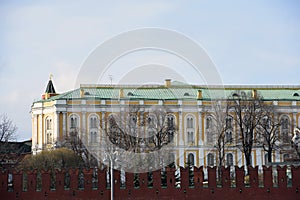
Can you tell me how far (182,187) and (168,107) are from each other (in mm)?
41972

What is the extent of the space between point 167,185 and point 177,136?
136ft

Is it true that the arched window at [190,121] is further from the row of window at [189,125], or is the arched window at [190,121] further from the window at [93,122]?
the window at [93,122]

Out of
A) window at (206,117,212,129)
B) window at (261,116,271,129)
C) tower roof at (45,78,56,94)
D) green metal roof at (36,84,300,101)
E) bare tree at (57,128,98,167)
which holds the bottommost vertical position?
bare tree at (57,128,98,167)

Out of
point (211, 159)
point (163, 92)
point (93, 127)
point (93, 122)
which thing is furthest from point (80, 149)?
point (163, 92)

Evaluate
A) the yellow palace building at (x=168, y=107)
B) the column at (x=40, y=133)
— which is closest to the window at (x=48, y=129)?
the yellow palace building at (x=168, y=107)

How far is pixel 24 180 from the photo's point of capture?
36125 millimetres

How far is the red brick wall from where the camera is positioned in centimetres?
3475

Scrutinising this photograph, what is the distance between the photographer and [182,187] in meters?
35.4

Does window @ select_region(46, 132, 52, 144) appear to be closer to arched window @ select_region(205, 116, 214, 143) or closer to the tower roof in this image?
the tower roof

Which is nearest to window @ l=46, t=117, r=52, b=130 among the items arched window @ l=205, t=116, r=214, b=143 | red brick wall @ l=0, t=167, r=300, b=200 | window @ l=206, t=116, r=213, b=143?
arched window @ l=205, t=116, r=214, b=143

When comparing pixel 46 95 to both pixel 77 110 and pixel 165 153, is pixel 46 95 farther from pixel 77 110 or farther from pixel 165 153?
pixel 165 153

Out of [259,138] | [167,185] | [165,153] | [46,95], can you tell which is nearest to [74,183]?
[167,185]

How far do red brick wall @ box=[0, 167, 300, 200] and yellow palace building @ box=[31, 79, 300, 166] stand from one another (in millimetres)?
39549

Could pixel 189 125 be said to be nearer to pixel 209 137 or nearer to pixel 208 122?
pixel 208 122
